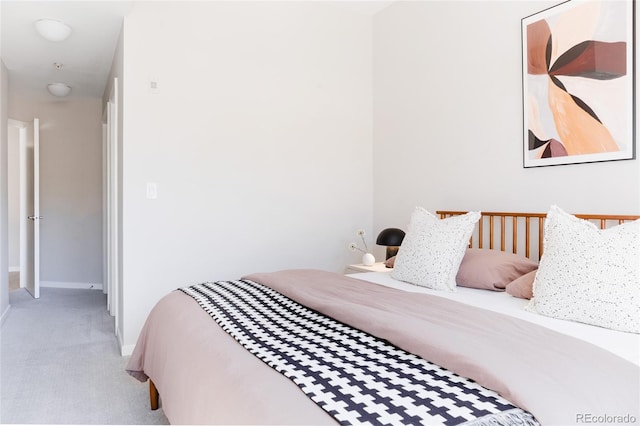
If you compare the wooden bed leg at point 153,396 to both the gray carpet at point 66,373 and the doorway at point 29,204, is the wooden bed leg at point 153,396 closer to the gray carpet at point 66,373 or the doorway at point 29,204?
the gray carpet at point 66,373

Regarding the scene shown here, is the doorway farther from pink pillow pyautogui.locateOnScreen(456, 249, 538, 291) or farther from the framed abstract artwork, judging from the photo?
the framed abstract artwork

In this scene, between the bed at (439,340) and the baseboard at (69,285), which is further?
the baseboard at (69,285)

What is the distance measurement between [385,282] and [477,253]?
0.55 meters

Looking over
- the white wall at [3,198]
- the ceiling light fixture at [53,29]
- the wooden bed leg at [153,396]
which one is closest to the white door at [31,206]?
the white wall at [3,198]

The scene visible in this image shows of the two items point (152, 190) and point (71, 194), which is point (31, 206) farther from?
point (152, 190)

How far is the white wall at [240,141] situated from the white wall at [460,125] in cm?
29

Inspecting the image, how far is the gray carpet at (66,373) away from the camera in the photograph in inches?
85.2

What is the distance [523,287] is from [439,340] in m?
1.06

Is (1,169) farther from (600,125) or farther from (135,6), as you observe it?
(600,125)

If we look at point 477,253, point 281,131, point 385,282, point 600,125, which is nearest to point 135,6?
point 281,131

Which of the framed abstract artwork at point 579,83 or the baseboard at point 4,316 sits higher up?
the framed abstract artwork at point 579,83

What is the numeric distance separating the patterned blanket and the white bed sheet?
64cm

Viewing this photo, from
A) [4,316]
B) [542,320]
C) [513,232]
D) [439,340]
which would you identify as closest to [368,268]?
[513,232]

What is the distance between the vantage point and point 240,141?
335 cm
